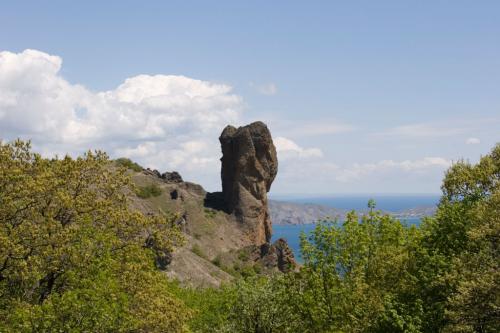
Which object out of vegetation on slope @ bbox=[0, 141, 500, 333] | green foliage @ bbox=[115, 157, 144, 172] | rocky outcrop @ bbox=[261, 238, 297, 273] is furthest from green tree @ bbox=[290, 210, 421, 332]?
green foliage @ bbox=[115, 157, 144, 172]

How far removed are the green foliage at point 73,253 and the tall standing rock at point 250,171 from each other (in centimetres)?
10949

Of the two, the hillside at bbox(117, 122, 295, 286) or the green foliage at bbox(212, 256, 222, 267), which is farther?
the hillside at bbox(117, 122, 295, 286)

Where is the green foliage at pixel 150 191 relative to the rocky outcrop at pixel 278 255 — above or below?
above

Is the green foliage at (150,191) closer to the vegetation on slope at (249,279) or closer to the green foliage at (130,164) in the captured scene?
the green foliage at (130,164)

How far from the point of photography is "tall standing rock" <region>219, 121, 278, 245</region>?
482 ft

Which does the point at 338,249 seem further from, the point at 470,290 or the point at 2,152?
the point at 2,152

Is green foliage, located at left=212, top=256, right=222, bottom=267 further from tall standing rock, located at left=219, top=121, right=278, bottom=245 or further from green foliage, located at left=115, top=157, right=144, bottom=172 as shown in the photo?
green foliage, located at left=115, top=157, right=144, bottom=172

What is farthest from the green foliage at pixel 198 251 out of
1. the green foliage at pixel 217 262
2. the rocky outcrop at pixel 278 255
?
the rocky outcrop at pixel 278 255

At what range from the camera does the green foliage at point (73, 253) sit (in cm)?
2750

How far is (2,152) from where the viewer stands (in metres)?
32.5

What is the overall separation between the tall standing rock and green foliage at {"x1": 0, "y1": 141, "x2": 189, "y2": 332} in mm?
109488

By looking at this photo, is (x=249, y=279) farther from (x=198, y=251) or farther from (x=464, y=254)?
(x=198, y=251)

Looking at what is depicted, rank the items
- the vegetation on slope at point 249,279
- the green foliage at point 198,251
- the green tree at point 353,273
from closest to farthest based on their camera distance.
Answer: the vegetation on slope at point 249,279, the green tree at point 353,273, the green foliage at point 198,251

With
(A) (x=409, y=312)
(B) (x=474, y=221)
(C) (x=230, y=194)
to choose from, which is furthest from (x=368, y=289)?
(C) (x=230, y=194)
